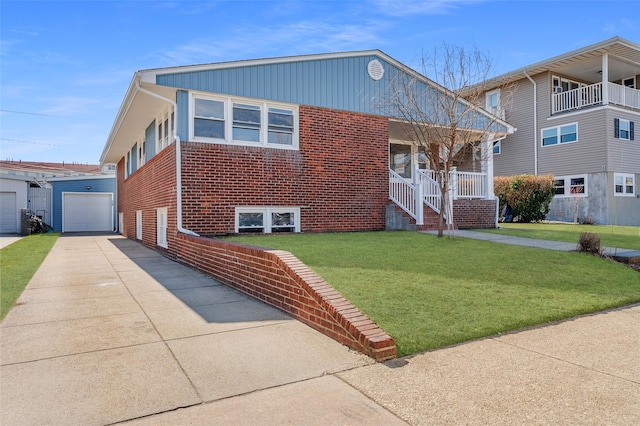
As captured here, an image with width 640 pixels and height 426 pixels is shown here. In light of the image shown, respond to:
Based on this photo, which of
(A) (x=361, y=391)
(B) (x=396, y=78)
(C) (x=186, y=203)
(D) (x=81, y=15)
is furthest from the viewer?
(B) (x=396, y=78)

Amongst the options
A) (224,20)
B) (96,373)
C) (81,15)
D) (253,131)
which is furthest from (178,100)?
(96,373)

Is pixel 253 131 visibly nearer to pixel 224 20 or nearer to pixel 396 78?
pixel 224 20

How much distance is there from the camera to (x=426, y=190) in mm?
12984

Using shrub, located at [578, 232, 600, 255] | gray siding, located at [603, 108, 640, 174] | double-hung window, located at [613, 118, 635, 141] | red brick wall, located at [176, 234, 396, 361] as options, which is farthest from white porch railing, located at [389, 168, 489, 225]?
double-hung window, located at [613, 118, 635, 141]

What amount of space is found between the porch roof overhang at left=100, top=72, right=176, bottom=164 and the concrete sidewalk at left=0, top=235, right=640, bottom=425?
6.28 m

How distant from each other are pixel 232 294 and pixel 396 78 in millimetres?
9091

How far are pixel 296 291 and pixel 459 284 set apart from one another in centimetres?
237

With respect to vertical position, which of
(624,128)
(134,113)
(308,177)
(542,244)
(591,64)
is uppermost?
(591,64)

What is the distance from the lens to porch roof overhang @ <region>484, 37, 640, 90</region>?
19.4m

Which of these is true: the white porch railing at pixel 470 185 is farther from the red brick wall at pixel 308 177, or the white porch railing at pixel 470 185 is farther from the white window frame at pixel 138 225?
the white window frame at pixel 138 225

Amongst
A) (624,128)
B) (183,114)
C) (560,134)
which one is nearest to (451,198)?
(183,114)

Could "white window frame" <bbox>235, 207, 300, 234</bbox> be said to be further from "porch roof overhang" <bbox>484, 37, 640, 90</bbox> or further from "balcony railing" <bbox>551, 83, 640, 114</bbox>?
"balcony railing" <bbox>551, 83, 640, 114</bbox>

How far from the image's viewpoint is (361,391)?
323 centimetres

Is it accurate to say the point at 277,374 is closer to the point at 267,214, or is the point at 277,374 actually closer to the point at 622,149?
the point at 267,214
